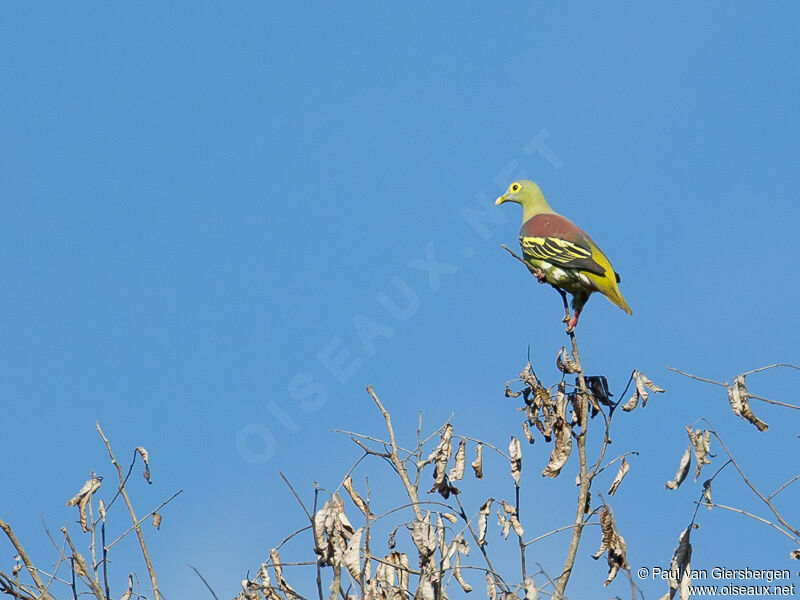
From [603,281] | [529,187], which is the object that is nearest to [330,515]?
[603,281]

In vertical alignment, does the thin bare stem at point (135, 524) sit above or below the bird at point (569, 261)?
below

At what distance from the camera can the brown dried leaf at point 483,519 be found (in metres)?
5.41

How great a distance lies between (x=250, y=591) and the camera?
525 centimetres

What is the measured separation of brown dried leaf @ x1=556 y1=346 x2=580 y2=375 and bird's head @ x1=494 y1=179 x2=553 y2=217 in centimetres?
408

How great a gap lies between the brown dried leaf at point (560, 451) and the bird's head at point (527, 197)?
4.70 meters

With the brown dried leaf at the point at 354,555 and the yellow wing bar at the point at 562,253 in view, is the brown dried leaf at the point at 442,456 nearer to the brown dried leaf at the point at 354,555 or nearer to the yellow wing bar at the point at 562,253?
the brown dried leaf at the point at 354,555

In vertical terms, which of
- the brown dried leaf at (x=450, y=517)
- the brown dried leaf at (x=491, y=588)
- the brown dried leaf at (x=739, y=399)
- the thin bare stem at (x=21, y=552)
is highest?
the brown dried leaf at (x=739, y=399)

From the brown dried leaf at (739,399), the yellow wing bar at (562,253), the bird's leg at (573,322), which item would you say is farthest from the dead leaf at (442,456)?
the yellow wing bar at (562,253)

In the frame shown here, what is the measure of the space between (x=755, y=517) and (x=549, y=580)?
1126mm

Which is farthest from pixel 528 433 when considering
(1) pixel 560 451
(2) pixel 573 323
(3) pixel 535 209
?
Result: (3) pixel 535 209

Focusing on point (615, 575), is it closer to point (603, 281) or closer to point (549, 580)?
point (549, 580)

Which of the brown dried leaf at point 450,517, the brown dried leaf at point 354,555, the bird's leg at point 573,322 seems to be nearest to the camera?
the brown dried leaf at point 354,555

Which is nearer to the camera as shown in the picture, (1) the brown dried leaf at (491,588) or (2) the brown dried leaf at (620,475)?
(1) the brown dried leaf at (491,588)

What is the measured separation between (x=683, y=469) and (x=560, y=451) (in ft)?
2.86
